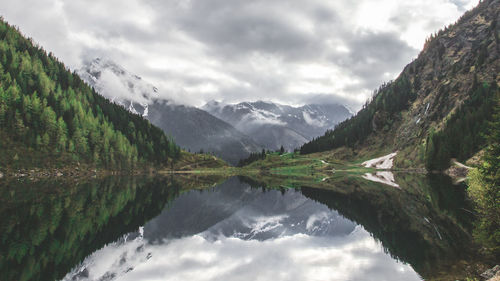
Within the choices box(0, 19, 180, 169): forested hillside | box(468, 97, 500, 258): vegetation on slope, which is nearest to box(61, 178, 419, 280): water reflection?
box(468, 97, 500, 258): vegetation on slope

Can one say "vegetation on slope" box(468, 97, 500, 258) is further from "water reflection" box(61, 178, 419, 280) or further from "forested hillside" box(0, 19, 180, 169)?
"forested hillside" box(0, 19, 180, 169)

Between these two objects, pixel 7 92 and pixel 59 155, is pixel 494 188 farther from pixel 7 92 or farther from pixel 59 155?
pixel 7 92

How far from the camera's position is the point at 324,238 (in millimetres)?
38719

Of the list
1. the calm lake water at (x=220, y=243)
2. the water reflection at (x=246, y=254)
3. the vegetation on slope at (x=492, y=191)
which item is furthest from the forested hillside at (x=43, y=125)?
the vegetation on slope at (x=492, y=191)

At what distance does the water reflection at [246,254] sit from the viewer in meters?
24.4

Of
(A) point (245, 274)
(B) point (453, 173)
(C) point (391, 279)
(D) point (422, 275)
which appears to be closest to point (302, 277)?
(A) point (245, 274)

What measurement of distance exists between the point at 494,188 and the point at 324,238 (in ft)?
59.3

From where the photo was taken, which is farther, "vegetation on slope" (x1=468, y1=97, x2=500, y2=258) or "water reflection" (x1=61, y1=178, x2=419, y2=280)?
"vegetation on slope" (x1=468, y1=97, x2=500, y2=258)

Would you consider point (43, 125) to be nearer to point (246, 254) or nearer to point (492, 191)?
point (246, 254)

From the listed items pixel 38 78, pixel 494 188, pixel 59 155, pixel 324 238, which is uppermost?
pixel 38 78

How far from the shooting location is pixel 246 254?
31.4 meters

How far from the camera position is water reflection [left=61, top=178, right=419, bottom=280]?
24422 mm

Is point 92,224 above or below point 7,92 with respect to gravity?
below

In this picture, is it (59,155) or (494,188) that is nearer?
(494,188)
